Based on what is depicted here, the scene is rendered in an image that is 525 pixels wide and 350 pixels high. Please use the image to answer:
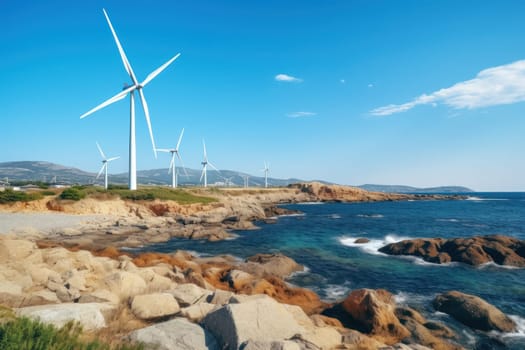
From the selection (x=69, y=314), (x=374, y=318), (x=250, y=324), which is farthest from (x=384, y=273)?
(x=69, y=314)

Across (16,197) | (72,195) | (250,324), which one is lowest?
(250,324)

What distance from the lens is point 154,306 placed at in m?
11.1

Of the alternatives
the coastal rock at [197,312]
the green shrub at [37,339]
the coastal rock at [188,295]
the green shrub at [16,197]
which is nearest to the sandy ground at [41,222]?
the green shrub at [16,197]

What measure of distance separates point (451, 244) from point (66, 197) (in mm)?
57642

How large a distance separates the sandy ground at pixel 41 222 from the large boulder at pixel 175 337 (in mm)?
36330

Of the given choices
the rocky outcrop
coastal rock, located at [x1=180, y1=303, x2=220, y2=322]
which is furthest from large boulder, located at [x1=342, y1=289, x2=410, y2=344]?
the rocky outcrop

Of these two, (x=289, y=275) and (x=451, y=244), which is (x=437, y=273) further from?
(x=289, y=275)

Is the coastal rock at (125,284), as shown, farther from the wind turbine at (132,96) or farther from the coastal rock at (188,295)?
the wind turbine at (132,96)

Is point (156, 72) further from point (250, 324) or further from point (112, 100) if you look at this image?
point (250, 324)

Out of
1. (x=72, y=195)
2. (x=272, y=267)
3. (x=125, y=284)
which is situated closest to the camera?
(x=125, y=284)

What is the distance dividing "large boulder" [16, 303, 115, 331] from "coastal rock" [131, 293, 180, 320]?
138 cm

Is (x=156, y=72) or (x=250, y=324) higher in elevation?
(x=156, y=72)

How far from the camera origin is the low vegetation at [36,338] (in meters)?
5.82

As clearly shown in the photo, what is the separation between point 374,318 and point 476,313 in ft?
20.3
